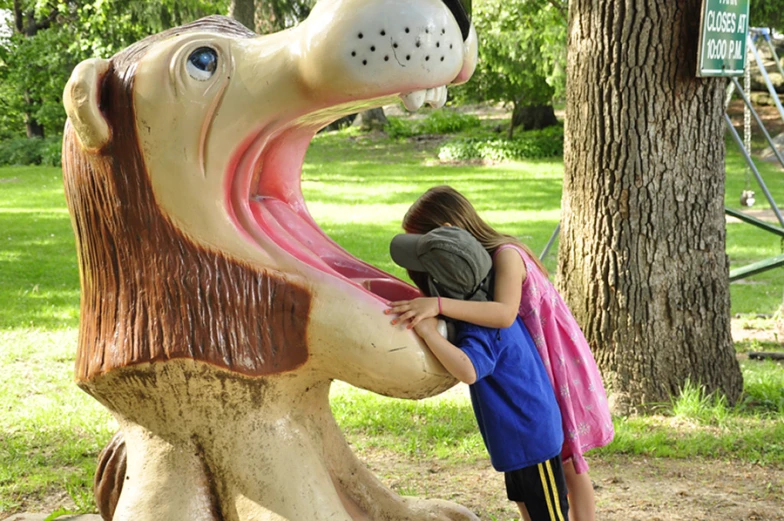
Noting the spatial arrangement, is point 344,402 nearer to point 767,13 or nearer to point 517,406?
point 517,406

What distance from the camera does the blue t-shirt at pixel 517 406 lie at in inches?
88.3

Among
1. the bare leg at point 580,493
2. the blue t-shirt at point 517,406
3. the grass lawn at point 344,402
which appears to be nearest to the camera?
the blue t-shirt at point 517,406

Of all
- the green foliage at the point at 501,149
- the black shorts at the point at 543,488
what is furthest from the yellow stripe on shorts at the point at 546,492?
the green foliage at the point at 501,149

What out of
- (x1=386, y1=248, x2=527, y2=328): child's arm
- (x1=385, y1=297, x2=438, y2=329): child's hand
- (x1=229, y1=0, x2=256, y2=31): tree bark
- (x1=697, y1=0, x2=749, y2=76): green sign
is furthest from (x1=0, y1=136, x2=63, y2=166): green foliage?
(x1=385, y1=297, x2=438, y2=329): child's hand

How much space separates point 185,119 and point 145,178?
157mm

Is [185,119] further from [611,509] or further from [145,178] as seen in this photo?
[611,509]

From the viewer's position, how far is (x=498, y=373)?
223 centimetres

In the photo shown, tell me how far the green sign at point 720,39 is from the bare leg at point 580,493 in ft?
7.98

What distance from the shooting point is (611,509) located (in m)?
3.72

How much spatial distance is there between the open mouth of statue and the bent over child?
10 centimetres

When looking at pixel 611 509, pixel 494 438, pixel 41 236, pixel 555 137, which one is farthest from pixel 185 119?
pixel 555 137

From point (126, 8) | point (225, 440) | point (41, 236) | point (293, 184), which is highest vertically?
point (126, 8)

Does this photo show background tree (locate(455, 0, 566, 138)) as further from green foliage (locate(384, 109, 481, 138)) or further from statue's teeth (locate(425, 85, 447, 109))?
statue's teeth (locate(425, 85, 447, 109))

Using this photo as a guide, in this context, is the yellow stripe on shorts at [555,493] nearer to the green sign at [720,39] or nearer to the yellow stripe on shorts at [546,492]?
the yellow stripe on shorts at [546,492]
